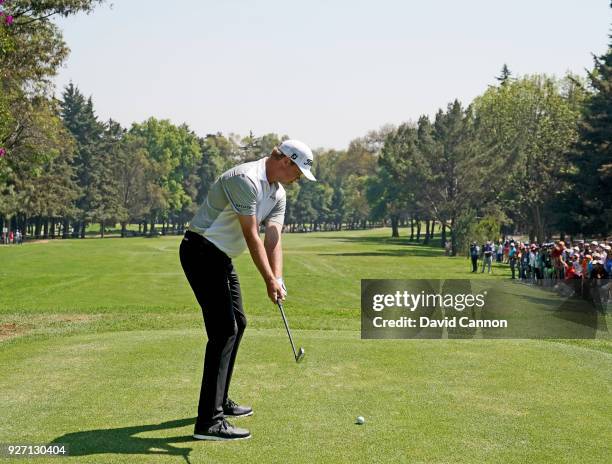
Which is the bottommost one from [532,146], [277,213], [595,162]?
[277,213]

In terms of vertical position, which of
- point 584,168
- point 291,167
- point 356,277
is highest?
point 584,168

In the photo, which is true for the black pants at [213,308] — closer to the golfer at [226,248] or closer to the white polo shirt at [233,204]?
the golfer at [226,248]

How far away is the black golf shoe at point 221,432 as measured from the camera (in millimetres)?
6129

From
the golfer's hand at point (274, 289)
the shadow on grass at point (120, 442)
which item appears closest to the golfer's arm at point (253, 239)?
the golfer's hand at point (274, 289)

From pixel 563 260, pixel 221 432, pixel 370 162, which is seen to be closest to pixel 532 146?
pixel 563 260

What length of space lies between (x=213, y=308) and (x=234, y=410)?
3.15 ft

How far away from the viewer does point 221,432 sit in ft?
20.3

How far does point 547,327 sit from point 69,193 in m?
91.6

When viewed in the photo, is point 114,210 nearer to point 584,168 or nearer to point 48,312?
point 584,168

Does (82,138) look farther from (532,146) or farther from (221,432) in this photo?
(221,432)

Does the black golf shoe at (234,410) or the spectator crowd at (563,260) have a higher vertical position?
the spectator crowd at (563,260)

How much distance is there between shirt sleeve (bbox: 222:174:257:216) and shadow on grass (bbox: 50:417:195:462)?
6.32ft

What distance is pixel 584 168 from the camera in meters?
53.8

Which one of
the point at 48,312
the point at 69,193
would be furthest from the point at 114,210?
the point at 48,312
